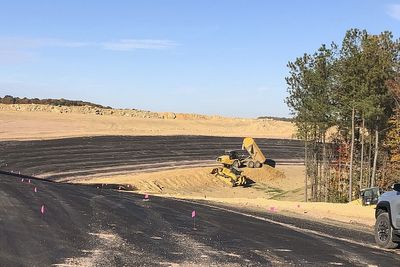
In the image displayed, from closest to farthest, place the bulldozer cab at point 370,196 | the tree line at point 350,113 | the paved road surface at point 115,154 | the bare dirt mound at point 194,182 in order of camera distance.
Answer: the bulldozer cab at point 370,196 < the tree line at point 350,113 < the bare dirt mound at point 194,182 < the paved road surface at point 115,154

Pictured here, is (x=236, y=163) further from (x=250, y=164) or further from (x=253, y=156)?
(x=253, y=156)

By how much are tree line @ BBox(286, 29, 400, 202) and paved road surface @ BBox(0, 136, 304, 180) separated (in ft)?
48.6

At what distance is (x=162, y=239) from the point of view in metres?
10.9

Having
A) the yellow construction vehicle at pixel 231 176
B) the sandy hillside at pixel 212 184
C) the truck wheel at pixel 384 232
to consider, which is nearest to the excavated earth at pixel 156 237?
the truck wheel at pixel 384 232

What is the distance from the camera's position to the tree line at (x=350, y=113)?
28797mm

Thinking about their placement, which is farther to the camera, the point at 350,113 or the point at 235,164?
the point at 235,164

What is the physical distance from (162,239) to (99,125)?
205 ft

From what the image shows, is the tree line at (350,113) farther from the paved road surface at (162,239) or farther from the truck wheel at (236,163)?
the paved road surface at (162,239)

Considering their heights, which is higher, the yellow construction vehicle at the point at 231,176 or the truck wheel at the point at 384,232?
the truck wheel at the point at 384,232

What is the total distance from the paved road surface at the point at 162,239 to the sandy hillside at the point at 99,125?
42450mm

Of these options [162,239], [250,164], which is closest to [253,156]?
[250,164]

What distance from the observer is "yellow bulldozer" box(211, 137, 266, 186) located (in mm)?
40753

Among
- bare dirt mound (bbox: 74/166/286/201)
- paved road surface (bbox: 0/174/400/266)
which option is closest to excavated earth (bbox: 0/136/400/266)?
paved road surface (bbox: 0/174/400/266)

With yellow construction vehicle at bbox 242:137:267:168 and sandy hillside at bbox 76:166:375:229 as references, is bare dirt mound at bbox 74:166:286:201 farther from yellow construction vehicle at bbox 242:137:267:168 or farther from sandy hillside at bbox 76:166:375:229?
yellow construction vehicle at bbox 242:137:267:168
